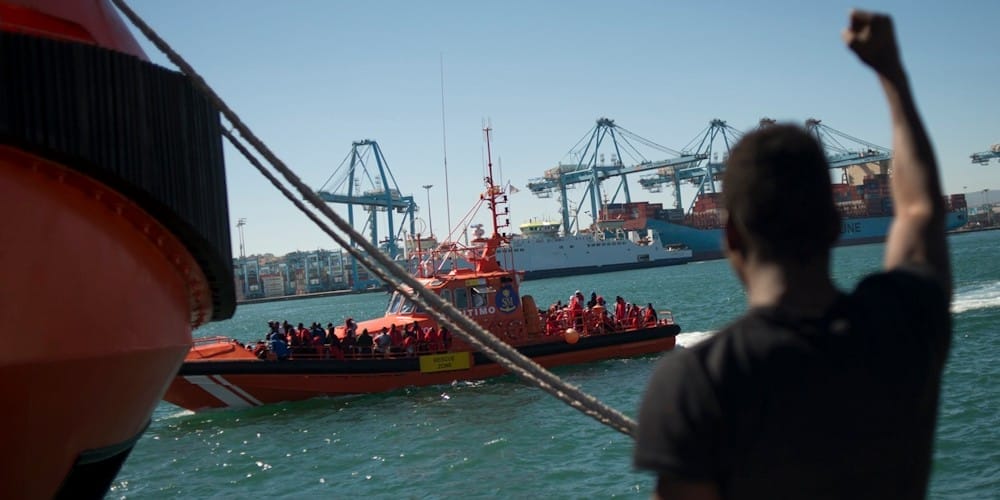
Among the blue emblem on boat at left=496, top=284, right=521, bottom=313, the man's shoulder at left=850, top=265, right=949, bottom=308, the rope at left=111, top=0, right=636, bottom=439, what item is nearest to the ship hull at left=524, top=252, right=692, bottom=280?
the blue emblem on boat at left=496, top=284, right=521, bottom=313

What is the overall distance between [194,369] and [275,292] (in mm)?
129715

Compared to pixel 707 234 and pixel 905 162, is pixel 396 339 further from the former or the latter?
pixel 707 234

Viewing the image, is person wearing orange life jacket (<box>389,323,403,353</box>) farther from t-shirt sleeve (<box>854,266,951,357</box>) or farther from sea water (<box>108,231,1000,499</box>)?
t-shirt sleeve (<box>854,266,951,357</box>)

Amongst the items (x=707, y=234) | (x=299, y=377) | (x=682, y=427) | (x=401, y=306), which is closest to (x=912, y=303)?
(x=682, y=427)

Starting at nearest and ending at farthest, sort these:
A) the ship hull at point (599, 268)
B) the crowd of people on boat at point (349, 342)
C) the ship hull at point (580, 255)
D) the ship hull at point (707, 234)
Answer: the crowd of people on boat at point (349, 342) < the ship hull at point (580, 255) < the ship hull at point (599, 268) < the ship hull at point (707, 234)

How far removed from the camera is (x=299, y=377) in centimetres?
1833

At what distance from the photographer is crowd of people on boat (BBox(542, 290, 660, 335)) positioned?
22109 millimetres

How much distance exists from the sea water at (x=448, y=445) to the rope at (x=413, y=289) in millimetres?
5930

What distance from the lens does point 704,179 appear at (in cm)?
12006

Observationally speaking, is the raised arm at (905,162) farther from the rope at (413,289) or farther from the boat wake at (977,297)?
the boat wake at (977,297)

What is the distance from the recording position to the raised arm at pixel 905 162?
6.01 feet

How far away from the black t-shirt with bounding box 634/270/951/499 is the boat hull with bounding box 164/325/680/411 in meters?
16.9

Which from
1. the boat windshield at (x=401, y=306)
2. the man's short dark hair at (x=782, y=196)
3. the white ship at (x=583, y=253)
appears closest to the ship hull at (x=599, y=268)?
the white ship at (x=583, y=253)

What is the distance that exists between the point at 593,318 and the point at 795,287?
68.5 ft
